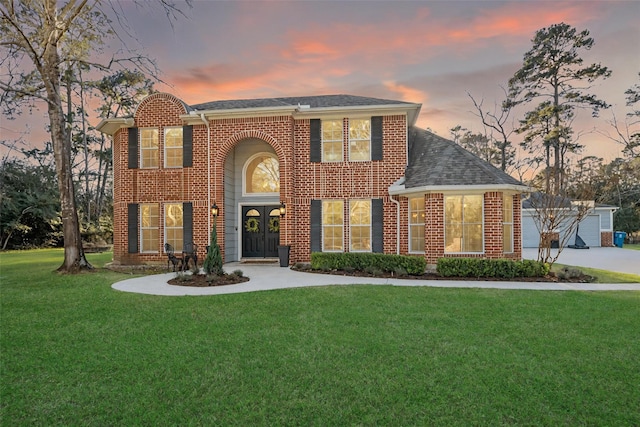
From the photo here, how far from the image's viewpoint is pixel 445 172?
436 inches

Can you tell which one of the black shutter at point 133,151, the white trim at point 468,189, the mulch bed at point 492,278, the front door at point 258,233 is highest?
the black shutter at point 133,151

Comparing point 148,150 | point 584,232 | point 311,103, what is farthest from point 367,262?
point 584,232

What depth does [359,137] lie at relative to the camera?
40.8 feet

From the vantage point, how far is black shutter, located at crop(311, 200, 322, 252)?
12.3 meters

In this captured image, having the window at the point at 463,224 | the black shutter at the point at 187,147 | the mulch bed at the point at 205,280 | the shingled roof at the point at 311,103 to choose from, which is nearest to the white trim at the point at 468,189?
the window at the point at 463,224

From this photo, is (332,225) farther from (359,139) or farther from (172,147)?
(172,147)

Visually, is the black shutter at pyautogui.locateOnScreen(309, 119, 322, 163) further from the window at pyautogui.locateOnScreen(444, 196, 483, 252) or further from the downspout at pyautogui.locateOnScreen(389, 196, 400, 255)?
the window at pyautogui.locateOnScreen(444, 196, 483, 252)

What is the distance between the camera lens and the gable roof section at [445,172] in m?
10.5

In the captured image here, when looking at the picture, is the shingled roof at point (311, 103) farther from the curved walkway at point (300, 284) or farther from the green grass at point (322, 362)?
the green grass at point (322, 362)

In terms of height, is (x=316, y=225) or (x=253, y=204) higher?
(x=253, y=204)

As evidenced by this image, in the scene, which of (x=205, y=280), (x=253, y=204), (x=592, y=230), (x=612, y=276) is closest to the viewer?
(x=205, y=280)

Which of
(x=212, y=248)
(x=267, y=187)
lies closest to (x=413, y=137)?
(x=267, y=187)

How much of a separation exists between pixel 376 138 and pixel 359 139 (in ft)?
2.06

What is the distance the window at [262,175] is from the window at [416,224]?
5.47 metres
